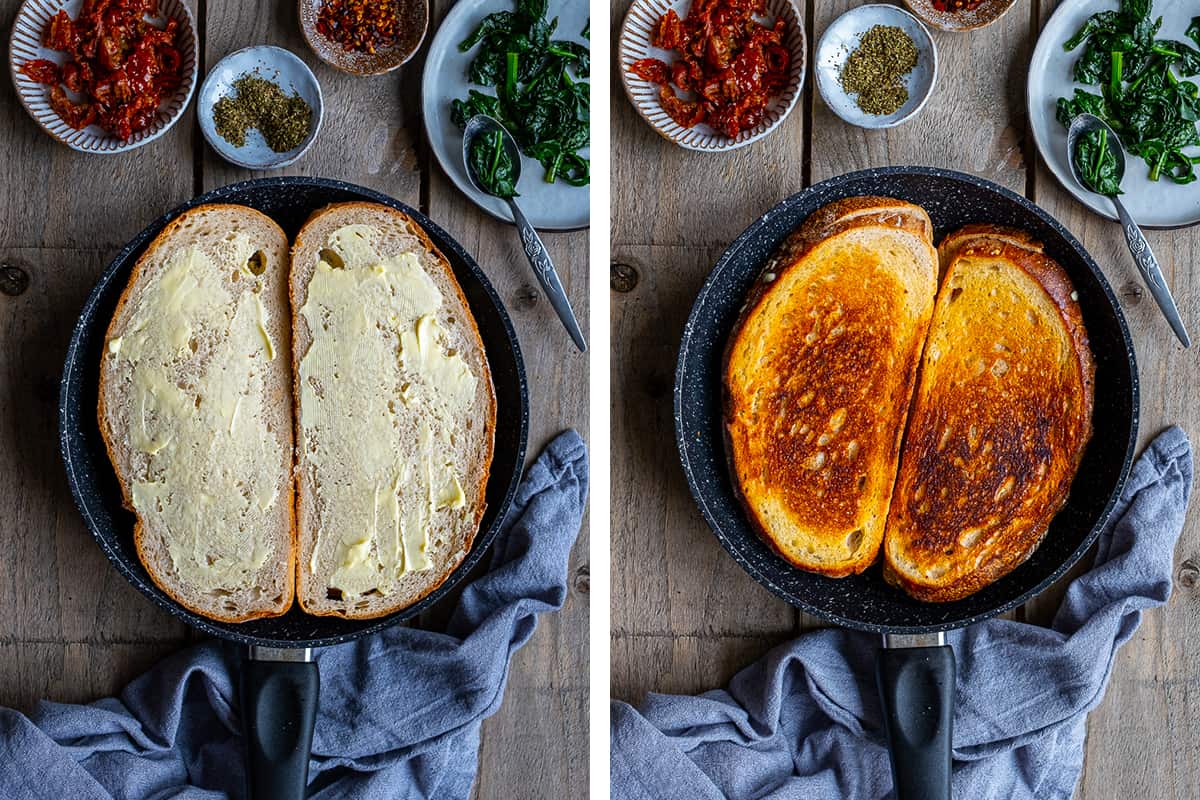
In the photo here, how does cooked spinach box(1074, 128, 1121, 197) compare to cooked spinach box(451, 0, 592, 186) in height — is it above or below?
below

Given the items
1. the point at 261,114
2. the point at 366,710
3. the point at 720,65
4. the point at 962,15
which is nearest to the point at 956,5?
the point at 962,15

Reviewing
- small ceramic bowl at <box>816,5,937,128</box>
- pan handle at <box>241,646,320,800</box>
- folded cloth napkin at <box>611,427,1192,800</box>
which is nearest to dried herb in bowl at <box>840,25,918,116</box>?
small ceramic bowl at <box>816,5,937,128</box>

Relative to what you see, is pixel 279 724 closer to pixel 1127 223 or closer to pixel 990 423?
pixel 990 423

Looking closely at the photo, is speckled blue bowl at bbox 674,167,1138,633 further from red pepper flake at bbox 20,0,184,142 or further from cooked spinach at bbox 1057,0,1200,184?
red pepper flake at bbox 20,0,184,142

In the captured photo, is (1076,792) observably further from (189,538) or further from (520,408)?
(189,538)

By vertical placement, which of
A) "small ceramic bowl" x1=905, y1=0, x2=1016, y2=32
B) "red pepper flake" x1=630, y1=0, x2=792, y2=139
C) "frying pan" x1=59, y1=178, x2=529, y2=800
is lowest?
"frying pan" x1=59, y1=178, x2=529, y2=800

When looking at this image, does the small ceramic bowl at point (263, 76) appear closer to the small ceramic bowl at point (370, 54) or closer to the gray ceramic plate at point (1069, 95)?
the small ceramic bowl at point (370, 54)

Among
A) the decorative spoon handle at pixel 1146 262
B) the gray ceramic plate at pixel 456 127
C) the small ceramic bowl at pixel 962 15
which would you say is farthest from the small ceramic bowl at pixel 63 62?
the decorative spoon handle at pixel 1146 262
